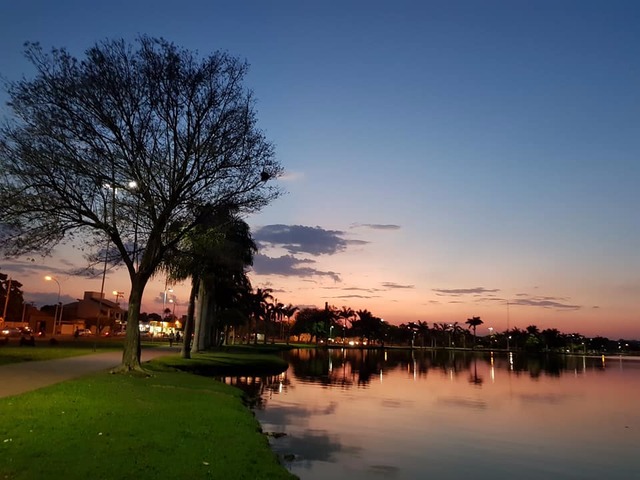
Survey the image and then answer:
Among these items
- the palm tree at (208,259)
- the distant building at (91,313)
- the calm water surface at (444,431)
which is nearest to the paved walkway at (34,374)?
the palm tree at (208,259)

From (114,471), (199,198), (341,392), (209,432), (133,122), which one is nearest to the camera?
(114,471)

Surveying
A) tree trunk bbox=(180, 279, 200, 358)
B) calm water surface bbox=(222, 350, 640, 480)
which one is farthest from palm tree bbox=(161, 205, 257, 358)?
calm water surface bbox=(222, 350, 640, 480)

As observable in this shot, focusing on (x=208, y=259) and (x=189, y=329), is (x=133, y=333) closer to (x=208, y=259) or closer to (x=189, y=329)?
(x=208, y=259)

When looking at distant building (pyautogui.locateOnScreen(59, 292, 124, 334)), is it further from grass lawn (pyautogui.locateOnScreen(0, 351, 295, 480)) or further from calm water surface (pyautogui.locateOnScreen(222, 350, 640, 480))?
grass lawn (pyautogui.locateOnScreen(0, 351, 295, 480))

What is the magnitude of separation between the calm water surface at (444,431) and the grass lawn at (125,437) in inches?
110

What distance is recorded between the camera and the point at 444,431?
79.9ft

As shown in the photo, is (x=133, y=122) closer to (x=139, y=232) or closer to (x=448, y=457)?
(x=139, y=232)

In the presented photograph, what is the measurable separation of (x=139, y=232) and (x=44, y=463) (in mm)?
20299

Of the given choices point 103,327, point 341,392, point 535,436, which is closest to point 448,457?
point 535,436

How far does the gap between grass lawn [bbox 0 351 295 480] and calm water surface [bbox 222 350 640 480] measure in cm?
280

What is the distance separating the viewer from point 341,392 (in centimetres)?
3772

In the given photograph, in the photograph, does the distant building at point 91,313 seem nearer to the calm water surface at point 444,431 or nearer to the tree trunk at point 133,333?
the calm water surface at point 444,431

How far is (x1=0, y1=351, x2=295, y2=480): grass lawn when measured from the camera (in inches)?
417

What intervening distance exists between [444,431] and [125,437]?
15.8 metres
